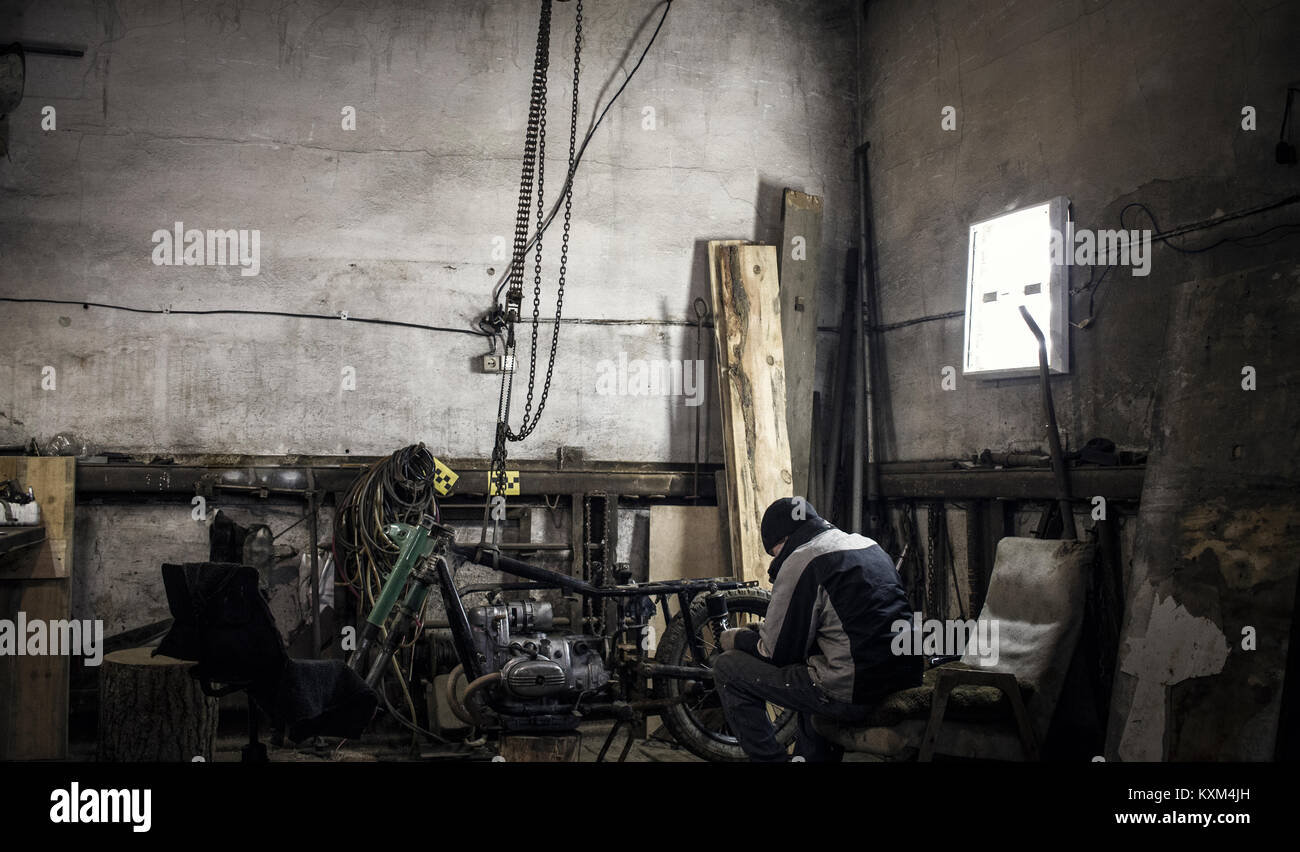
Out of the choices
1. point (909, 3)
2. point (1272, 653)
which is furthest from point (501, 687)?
point (909, 3)

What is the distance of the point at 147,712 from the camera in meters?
3.54

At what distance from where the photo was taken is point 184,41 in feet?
16.9

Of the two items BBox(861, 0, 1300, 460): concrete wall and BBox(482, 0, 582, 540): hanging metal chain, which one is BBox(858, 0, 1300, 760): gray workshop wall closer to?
BBox(861, 0, 1300, 460): concrete wall

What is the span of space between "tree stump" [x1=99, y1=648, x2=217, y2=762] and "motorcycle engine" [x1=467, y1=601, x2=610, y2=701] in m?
1.13

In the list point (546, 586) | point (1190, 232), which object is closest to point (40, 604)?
point (546, 586)

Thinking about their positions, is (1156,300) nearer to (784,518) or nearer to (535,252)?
(784,518)

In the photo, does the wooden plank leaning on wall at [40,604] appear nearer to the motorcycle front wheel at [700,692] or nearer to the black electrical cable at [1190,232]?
the motorcycle front wheel at [700,692]

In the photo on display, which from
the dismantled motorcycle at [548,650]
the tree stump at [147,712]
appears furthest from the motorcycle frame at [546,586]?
the tree stump at [147,712]

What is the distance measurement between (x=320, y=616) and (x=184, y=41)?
327cm

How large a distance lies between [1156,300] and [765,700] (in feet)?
7.89

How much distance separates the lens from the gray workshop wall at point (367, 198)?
16.2ft

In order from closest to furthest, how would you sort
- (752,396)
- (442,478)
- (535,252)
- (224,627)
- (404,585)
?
(224,627), (404,585), (442,478), (752,396), (535,252)

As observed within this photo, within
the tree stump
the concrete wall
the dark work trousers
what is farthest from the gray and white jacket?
the tree stump

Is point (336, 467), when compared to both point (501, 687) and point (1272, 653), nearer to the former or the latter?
point (501, 687)
